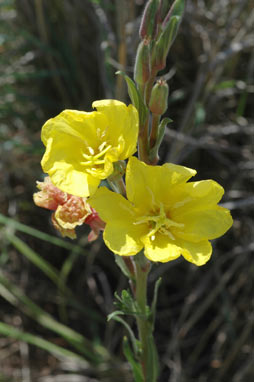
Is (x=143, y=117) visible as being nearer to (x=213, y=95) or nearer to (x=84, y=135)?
(x=84, y=135)

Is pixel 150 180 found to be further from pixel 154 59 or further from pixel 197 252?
pixel 154 59

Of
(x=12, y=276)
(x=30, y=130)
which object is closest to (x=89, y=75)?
(x=30, y=130)

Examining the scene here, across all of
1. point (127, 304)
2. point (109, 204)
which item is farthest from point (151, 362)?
point (109, 204)

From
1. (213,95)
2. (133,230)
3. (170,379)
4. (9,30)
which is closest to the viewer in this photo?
(133,230)

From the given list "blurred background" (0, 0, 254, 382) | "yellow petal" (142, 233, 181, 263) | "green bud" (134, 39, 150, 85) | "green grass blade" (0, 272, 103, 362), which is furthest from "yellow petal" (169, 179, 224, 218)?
"green grass blade" (0, 272, 103, 362)

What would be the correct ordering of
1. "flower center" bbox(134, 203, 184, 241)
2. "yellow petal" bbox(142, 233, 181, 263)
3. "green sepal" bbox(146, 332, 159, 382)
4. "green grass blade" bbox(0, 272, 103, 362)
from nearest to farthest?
"yellow petal" bbox(142, 233, 181, 263)
"flower center" bbox(134, 203, 184, 241)
"green sepal" bbox(146, 332, 159, 382)
"green grass blade" bbox(0, 272, 103, 362)

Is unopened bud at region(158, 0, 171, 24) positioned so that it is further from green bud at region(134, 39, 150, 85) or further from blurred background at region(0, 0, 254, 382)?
blurred background at region(0, 0, 254, 382)
